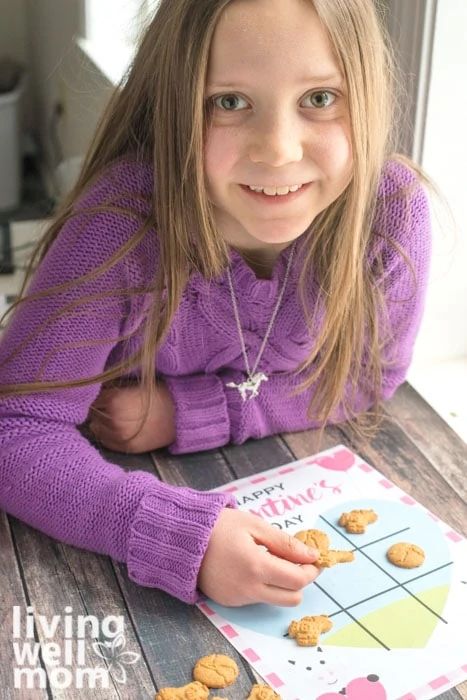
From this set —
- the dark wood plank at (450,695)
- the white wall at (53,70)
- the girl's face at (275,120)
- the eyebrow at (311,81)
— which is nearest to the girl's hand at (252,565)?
the dark wood plank at (450,695)

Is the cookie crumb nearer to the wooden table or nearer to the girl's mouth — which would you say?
the wooden table

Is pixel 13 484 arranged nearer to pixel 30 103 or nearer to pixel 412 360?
pixel 412 360

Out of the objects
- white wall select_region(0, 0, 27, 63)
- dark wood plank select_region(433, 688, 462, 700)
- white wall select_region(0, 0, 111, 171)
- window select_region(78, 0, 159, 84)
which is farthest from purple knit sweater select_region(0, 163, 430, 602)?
white wall select_region(0, 0, 27, 63)

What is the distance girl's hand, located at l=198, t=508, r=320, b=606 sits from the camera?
33.6 inches

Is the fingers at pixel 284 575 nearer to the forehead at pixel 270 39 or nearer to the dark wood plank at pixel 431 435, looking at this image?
the dark wood plank at pixel 431 435

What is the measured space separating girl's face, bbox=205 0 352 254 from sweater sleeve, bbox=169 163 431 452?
0.14 m

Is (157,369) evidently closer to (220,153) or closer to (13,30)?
(220,153)

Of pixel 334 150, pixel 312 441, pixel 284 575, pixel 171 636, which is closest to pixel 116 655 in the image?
pixel 171 636

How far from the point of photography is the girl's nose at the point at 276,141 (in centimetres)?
85

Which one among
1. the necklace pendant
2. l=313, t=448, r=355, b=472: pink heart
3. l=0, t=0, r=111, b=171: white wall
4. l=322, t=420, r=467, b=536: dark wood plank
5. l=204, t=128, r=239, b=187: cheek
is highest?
l=204, t=128, r=239, b=187: cheek

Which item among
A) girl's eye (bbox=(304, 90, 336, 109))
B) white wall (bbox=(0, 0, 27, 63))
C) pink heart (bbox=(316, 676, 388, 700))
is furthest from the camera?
white wall (bbox=(0, 0, 27, 63))

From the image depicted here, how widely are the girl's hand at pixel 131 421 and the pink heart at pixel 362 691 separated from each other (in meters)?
0.39

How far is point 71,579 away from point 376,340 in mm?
432

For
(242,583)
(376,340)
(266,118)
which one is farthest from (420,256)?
(242,583)
